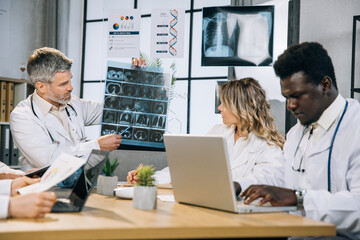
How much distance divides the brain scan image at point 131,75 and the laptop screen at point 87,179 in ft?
5.42

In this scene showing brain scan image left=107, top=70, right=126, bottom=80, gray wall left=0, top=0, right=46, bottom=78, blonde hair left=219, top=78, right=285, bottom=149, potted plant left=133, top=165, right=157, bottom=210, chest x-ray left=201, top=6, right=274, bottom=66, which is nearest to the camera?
potted plant left=133, top=165, right=157, bottom=210

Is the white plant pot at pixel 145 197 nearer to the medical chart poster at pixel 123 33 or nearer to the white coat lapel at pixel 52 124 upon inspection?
the white coat lapel at pixel 52 124

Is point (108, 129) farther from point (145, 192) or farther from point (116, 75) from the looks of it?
point (145, 192)

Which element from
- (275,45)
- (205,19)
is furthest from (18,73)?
(275,45)

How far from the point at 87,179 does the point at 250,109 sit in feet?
4.10

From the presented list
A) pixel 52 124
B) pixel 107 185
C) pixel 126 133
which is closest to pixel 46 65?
pixel 52 124

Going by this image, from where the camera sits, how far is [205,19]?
11.0ft

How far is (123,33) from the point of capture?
3.49 m

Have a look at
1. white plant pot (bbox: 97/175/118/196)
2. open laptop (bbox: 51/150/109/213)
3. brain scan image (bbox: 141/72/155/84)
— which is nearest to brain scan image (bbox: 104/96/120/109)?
brain scan image (bbox: 141/72/155/84)

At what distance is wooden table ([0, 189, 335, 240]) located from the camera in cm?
111

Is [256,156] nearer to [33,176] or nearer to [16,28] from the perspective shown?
[33,176]

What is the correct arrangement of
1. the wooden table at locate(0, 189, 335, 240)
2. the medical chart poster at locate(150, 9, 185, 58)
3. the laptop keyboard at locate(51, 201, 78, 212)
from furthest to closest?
the medical chart poster at locate(150, 9, 185, 58)
the laptop keyboard at locate(51, 201, 78, 212)
the wooden table at locate(0, 189, 335, 240)

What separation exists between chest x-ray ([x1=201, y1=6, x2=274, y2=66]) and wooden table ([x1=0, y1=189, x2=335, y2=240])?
6.33 ft

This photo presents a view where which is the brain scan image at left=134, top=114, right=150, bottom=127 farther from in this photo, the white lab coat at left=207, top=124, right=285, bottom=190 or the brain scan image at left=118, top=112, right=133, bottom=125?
the white lab coat at left=207, top=124, right=285, bottom=190
